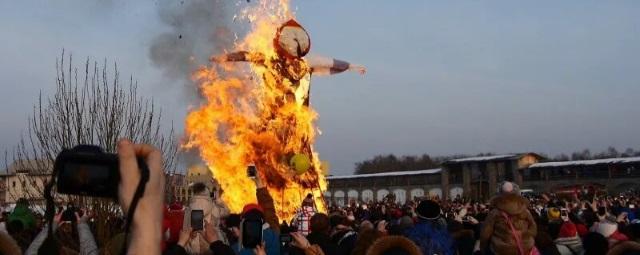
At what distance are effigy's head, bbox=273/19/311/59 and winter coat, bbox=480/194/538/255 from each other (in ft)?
67.6

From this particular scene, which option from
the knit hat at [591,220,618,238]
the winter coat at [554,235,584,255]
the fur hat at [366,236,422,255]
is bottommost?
the winter coat at [554,235,584,255]

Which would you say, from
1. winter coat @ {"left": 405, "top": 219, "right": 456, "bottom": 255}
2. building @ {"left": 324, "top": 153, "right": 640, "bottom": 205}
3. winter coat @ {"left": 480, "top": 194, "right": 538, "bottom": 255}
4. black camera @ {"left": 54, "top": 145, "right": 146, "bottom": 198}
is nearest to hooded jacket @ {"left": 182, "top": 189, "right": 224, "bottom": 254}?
winter coat @ {"left": 405, "top": 219, "right": 456, "bottom": 255}

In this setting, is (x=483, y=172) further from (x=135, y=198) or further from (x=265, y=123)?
(x=135, y=198)

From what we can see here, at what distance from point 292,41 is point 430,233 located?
1978cm

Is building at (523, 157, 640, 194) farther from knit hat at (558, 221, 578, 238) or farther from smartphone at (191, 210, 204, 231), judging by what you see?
smartphone at (191, 210, 204, 231)

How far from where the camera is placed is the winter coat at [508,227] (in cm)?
617

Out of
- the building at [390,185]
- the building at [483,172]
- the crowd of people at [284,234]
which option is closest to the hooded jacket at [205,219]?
the crowd of people at [284,234]

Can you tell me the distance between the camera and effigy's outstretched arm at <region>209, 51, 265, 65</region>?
27016mm

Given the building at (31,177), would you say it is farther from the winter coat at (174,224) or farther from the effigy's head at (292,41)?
the effigy's head at (292,41)

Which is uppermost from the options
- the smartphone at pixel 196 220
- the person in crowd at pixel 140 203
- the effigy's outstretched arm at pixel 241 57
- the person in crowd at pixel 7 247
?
the effigy's outstretched arm at pixel 241 57

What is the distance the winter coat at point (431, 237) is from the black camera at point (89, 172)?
5489mm

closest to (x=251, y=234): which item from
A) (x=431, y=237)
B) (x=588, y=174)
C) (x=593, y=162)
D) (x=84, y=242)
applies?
(x=84, y=242)

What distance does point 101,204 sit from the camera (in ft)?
36.9

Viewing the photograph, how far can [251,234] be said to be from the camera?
427 cm
